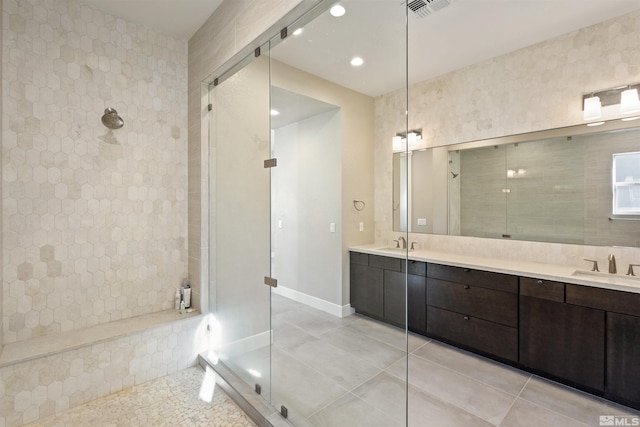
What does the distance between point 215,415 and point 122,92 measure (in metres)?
2.58

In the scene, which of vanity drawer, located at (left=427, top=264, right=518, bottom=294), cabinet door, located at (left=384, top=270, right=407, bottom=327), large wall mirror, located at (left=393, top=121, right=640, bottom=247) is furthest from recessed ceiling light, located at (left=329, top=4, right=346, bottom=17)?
vanity drawer, located at (left=427, top=264, right=518, bottom=294)

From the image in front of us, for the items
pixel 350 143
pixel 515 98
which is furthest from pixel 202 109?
pixel 515 98

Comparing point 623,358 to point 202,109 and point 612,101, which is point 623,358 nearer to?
point 612,101

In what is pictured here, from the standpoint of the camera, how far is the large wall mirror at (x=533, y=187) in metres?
2.32

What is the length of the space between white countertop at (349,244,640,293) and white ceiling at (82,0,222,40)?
221 cm

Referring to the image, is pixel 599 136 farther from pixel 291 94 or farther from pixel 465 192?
pixel 291 94

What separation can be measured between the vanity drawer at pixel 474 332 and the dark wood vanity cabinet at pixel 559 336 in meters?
0.09

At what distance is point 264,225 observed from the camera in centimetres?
207

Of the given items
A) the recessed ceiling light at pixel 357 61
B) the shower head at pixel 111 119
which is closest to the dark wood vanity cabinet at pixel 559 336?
the recessed ceiling light at pixel 357 61

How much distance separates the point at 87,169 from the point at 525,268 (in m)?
3.69

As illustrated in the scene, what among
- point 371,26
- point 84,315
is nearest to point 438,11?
point 371,26

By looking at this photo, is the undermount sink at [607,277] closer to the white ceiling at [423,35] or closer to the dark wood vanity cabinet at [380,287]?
the dark wood vanity cabinet at [380,287]

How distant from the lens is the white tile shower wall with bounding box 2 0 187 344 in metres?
2.01

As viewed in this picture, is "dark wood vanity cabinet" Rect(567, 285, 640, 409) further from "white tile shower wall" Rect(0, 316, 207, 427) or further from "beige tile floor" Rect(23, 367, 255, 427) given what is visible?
"white tile shower wall" Rect(0, 316, 207, 427)
